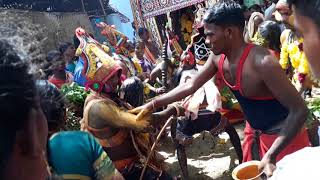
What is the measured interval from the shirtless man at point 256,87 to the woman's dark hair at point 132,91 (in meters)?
0.30

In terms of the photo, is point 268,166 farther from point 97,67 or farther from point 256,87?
point 97,67

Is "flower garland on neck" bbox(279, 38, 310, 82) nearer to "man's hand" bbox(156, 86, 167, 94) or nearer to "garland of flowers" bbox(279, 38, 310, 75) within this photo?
"garland of flowers" bbox(279, 38, 310, 75)

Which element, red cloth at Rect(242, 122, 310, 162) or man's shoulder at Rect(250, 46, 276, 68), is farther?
red cloth at Rect(242, 122, 310, 162)

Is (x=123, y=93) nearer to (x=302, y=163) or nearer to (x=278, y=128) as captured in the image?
(x=278, y=128)

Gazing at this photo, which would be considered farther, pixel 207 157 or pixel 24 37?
pixel 207 157

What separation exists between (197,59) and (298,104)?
275cm

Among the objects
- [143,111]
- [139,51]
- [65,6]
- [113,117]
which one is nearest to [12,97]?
[113,117]

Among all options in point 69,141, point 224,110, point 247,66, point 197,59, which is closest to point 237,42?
point 247,66

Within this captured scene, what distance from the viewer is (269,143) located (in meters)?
2.90

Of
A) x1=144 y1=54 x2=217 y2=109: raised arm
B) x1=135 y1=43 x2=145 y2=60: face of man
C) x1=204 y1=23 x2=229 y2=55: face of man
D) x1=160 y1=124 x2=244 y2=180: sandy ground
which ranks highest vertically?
x1=204 y1=23 x2=229 y2=55: face of man

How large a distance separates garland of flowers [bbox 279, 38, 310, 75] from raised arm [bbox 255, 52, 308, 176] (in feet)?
5.26

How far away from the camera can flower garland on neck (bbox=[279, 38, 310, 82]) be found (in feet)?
13.6

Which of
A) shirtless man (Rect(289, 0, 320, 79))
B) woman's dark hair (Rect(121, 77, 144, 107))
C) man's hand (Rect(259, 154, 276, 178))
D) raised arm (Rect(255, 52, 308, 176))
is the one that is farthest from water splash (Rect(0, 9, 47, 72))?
woman's dark hair (Rect(121, 77, 144, 107))

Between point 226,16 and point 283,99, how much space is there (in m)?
0.76
